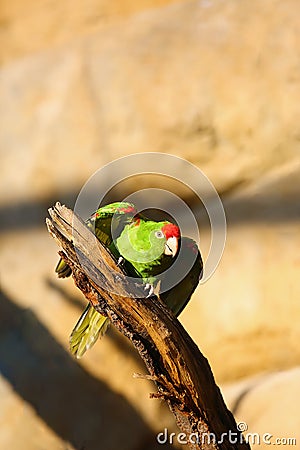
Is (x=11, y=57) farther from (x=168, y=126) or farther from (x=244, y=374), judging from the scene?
(x=244, y=374)

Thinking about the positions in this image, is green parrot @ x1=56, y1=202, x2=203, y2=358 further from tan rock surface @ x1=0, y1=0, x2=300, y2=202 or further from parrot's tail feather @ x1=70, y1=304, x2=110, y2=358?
tan rock surface @ x1=0, y1=0, x2=300, y2=202

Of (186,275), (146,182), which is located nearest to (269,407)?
(186,275)

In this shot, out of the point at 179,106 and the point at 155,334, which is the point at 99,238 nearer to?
the point at 155,334

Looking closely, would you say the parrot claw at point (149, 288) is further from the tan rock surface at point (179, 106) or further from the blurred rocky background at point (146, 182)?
the tan rock surface at point (179, 106)

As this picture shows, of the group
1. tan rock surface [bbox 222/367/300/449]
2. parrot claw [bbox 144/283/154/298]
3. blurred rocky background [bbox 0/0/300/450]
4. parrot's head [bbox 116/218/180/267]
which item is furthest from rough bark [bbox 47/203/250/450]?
blurred rocky background [bbox 0/0/300/450]

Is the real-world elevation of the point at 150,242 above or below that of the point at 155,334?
above

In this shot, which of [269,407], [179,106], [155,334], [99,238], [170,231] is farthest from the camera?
[179,106]

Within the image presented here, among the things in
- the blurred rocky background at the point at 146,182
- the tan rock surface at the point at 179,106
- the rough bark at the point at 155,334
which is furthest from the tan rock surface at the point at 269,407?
the tan rock surface at the point at 179,106
